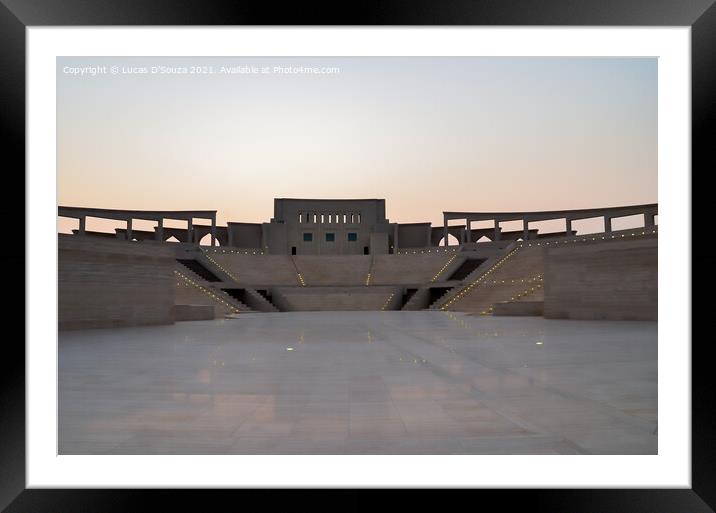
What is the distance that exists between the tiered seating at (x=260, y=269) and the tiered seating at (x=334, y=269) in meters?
1.01

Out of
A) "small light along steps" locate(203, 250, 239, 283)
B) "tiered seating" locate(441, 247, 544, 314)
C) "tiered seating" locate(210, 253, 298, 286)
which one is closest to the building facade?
"tiered seating" locate(210, 253, 298, 286)

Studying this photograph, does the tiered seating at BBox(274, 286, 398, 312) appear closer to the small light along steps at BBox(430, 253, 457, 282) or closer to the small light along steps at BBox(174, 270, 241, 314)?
the small light along steps at BBox(430, 253, 457, 282)

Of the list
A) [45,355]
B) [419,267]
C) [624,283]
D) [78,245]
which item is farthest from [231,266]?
[45,355]

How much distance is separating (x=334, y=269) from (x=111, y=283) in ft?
83.9

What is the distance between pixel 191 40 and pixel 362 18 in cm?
137

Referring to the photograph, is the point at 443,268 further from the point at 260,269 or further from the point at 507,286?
the point at 260,269

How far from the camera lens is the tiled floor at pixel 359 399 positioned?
4461mm

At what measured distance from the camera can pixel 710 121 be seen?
3775mm

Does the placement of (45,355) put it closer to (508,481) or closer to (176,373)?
(508,481)

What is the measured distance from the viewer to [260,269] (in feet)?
130

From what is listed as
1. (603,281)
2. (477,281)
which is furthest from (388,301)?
(603,281)

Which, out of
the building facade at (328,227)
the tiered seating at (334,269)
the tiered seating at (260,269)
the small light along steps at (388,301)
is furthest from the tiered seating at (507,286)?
the building facade at (328,227)

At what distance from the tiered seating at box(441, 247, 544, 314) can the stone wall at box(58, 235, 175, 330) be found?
574 inches

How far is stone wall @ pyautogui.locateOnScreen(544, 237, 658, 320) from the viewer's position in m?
18.9
